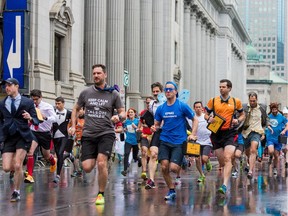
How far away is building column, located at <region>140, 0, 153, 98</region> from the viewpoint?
4278cm

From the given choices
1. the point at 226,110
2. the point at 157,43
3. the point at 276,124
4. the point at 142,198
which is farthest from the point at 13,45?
the point at 157,43

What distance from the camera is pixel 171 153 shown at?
11531mm

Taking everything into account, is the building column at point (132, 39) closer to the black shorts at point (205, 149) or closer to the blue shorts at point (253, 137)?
the black shorts at point (205, 149)

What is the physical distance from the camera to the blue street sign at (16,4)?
23.0 metres

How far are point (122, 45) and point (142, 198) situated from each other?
2586 centimetres

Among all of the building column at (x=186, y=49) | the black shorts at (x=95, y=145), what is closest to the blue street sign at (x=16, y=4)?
the black shorts at (x=95, y=145)

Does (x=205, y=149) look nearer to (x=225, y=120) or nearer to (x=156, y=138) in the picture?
(x=225, y=120)

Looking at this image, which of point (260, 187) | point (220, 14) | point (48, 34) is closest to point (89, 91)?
point (260, 187)

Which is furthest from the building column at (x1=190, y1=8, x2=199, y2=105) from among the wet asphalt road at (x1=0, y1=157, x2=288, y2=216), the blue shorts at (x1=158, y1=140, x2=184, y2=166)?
the blue shorts at (x1=158, y1=140, x2=184, y2=166)

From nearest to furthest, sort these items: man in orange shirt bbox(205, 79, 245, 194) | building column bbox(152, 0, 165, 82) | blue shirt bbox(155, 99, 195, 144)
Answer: blue shirt bbox(155, 99, 195, 144) < man in orange shirt bbox(205, 79, 245, 194) < building column bbox(152, 0, 165, 82)

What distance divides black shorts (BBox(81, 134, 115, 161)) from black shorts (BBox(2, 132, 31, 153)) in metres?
1.28

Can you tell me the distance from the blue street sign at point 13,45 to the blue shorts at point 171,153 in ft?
39.3

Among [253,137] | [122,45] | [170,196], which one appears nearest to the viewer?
[170,196]

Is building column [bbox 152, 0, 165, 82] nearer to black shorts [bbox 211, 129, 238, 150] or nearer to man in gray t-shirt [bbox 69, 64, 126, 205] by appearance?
black shorts [bbox 211, 129, 238, 150]
